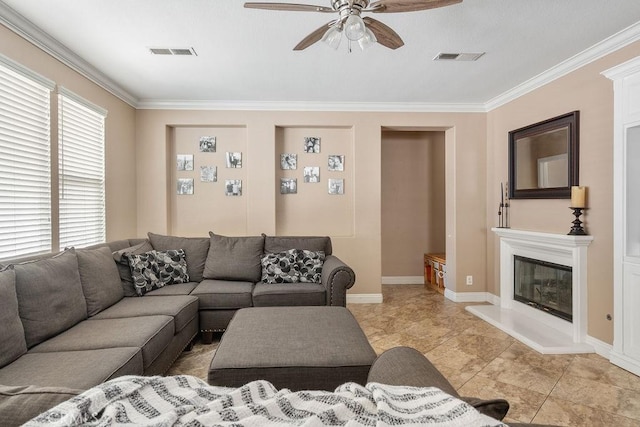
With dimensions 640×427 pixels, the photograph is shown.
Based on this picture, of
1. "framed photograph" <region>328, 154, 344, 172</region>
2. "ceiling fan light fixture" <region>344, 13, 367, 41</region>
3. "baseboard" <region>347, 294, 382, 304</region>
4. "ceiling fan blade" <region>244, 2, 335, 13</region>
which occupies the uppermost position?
"ceiling fan blade" <region>244, 2, 335, 13</region>

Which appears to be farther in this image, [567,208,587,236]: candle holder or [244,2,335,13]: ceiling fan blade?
[567,208,587,236]: candle holder

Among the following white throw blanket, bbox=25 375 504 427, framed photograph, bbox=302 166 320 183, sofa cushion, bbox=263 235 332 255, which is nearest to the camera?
white throw blanket, bbox=25 375 504 427

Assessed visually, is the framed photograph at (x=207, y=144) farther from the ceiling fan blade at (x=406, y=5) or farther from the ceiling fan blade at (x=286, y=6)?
the ceiling fan blade at (x=406, y=5)

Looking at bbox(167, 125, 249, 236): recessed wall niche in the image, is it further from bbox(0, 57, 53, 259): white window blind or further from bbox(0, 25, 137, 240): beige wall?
bbox(0, 57, 53, 259): white window blind

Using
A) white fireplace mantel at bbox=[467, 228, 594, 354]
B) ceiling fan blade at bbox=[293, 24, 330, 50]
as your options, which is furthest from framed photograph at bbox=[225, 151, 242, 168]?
white fireplace mantel at bbox=[467, 228, 594, 354]

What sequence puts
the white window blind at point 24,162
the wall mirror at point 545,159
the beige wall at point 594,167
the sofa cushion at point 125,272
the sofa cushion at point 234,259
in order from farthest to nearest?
the sofa cushion at point 234,259
the wall mirror at point 545,159
the sofa cushion at point 125,272
the beige wall at point 594,167
the white window blind at point 24,162

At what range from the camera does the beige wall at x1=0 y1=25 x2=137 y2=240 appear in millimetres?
2707

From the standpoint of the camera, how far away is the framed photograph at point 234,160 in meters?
4.53

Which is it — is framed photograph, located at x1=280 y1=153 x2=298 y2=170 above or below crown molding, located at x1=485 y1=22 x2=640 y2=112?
below

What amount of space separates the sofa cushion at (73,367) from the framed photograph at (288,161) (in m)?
3.13

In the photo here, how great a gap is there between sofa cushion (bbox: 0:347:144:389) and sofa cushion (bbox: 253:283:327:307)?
1.35m

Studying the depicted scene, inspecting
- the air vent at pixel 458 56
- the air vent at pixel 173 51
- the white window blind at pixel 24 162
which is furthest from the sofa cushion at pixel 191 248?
the air vent at pixel 458 56

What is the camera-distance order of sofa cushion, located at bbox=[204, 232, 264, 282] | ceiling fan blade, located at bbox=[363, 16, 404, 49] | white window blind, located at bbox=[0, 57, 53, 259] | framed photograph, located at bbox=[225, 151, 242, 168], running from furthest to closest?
1. framed photograph, located at bbox=[225, 151, 242, 168]
2. sofa cushion, located at bbox=[204, 232, 264, 282]
3. white window blind, located at bbox=[0, 57, 53, 259]
4. ceiling fan blade, located at bbox=[363, 16, 404, 49]

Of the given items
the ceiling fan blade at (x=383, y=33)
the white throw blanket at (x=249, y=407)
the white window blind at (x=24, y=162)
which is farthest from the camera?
the white window blind at (x=24, y=162)
